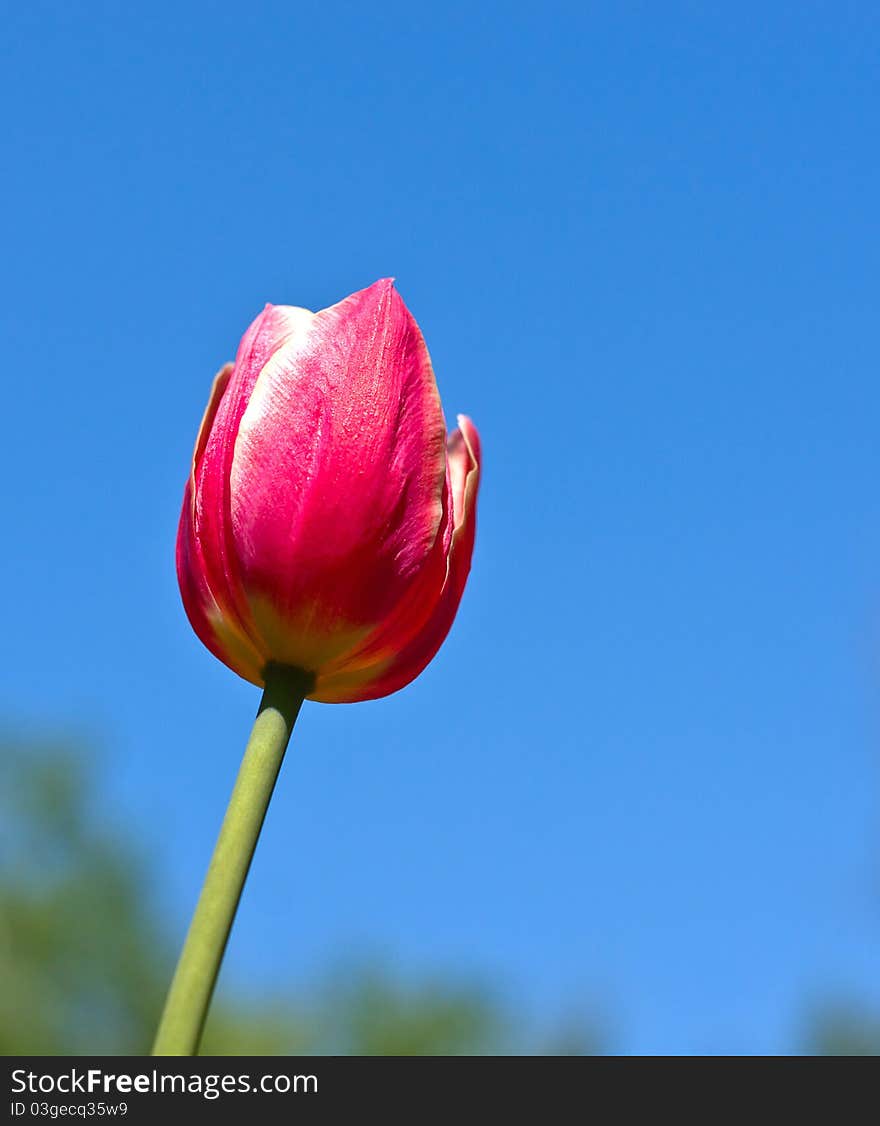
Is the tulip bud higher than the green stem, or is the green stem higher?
the tulip bud

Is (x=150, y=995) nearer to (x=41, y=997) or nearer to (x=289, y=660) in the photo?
(x=41, y=997)

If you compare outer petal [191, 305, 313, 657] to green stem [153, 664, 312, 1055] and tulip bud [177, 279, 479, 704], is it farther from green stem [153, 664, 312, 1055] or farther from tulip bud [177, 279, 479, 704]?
green stem [153, 664, 312, 1055]

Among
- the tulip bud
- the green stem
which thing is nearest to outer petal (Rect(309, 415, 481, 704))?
the tulip bud

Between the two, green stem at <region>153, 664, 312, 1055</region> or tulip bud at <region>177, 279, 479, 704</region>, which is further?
tulip bud at <region>177, 279, 479, 704</region>

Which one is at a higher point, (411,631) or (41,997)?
(41,997)
